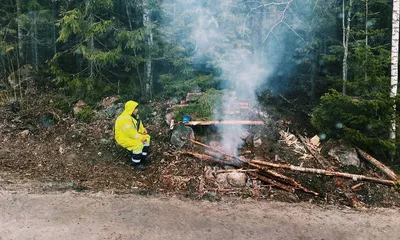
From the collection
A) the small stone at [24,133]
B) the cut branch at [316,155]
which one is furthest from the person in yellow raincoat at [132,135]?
the cut branch at [316,155]

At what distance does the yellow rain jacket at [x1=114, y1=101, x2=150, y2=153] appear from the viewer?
7703mm

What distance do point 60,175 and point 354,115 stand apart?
7547 mm

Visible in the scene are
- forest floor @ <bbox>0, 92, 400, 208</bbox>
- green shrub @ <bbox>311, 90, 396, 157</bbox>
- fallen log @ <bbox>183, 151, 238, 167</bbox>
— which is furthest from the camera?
fallen log @ <bbox>183, 151, 238, 167</bbox>

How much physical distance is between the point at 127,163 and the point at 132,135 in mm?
964

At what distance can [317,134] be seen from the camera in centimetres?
944

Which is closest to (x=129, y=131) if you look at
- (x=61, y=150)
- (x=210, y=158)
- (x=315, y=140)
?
(x=210, y=158)

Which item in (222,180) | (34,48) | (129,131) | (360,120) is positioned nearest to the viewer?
(222,180)

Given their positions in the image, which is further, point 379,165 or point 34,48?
point 34,48

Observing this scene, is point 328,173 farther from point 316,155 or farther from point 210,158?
point 210,158

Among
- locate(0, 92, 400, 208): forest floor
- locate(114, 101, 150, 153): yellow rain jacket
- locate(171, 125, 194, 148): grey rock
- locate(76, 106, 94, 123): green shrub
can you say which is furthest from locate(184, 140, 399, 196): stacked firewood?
locate(76, 106, 94, 123): green shrub

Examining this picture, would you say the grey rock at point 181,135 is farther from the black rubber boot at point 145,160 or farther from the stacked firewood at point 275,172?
the black rubber boot at point 145,160

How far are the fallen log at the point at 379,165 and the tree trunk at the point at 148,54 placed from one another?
727 cm

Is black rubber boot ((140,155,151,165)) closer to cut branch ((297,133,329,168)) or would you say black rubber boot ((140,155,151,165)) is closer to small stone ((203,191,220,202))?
small stone ((203,191,220,202))

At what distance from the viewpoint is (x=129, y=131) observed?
7.73m
